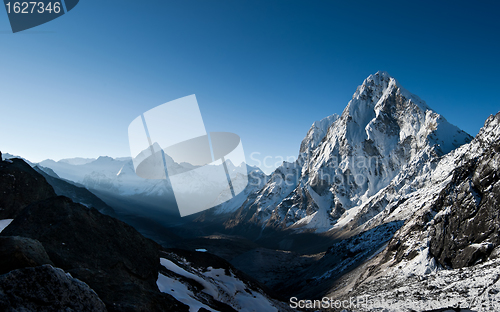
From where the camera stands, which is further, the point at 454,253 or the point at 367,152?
the point at 367,152

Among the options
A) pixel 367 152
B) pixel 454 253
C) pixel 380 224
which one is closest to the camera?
pixel 454 253

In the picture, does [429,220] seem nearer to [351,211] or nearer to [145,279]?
[145,279]

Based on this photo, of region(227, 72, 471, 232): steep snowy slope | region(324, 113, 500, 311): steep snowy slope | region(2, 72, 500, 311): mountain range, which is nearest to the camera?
region(324, 113, 500, 311): steep snowy slope

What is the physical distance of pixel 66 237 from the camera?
1226 centimetres

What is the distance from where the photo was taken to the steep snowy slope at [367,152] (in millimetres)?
112125

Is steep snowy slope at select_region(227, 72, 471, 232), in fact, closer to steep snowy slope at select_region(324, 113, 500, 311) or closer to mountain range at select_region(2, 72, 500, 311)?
mountain range at select_region(2, 72, 500, 311)

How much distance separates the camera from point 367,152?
141m

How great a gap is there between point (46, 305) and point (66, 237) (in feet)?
25.0

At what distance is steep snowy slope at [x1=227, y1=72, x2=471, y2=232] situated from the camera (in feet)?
368

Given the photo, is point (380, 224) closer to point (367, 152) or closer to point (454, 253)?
point (454, 253)

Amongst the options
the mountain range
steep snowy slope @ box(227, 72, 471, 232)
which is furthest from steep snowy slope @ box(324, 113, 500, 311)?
steep snowy slope @ box(227, 72, 471, 232)

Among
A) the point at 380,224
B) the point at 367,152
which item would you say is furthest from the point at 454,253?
the point at 367,152

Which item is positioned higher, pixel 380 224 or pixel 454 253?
pixel 454 253

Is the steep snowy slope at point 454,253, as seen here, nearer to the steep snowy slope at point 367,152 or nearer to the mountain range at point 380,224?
the mountain range at point 380,224
